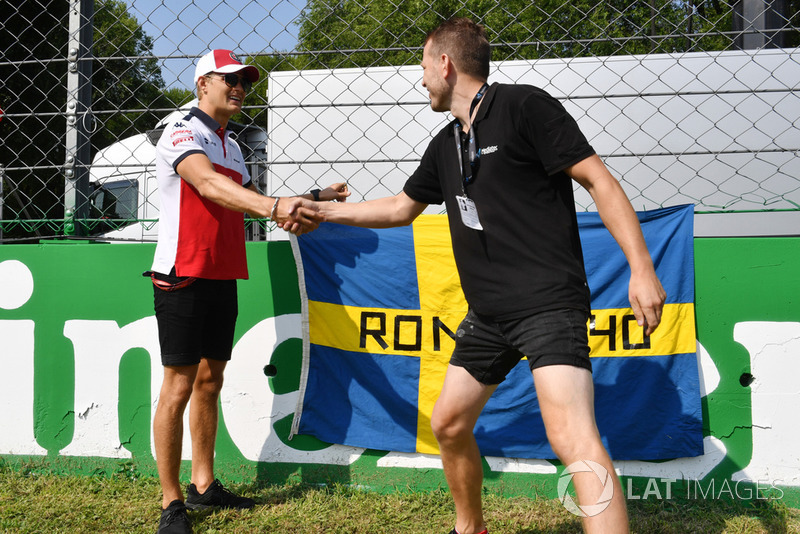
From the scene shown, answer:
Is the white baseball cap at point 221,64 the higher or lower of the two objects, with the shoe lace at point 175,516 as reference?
higher

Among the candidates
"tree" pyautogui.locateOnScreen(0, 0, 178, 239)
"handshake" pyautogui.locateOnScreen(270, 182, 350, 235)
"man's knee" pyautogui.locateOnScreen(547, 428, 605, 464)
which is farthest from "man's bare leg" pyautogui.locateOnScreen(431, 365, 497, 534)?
"tree" pyautogui.locateOnScreen(0, 0, 178, 239)

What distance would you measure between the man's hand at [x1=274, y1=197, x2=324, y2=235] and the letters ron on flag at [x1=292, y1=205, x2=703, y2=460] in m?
0.73

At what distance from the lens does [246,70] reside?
133 inches

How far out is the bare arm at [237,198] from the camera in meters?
2.88

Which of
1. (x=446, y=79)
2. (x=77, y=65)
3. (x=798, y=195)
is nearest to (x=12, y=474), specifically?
(x=77, y=65)

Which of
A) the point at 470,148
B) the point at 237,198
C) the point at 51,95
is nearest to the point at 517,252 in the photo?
the point at 470,148

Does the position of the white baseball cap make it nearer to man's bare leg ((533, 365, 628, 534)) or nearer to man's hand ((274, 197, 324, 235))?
man's hand ((274, 197, 324, 235))

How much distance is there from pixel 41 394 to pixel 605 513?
3.31m

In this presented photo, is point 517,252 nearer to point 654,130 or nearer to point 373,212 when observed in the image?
point 373,212

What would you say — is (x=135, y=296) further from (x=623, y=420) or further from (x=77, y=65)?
(x=623, y=420)

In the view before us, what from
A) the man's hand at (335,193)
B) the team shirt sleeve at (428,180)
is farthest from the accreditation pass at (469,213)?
the man's hand at (335,193)

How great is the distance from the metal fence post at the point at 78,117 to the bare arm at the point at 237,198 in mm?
1319

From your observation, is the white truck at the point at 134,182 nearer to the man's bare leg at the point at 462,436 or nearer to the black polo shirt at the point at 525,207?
the black polo shirt at the point at 525,207

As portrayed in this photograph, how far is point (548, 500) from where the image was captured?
342 cm
